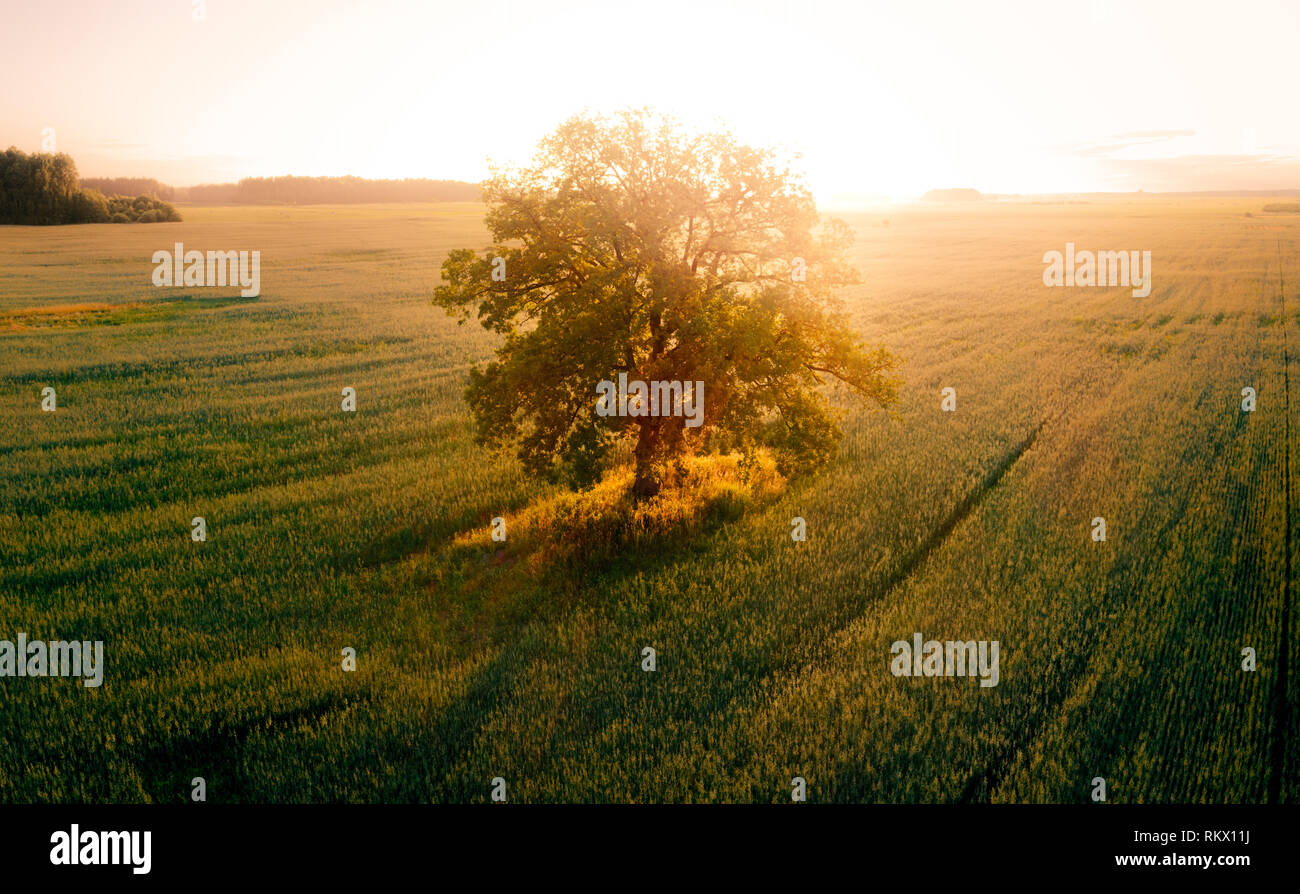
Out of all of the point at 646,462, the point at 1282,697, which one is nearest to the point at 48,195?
the point at 646,462

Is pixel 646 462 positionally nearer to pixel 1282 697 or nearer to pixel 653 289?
pixel 653 289

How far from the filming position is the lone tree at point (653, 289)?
1141 centimetres

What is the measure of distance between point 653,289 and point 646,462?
3.33 metres

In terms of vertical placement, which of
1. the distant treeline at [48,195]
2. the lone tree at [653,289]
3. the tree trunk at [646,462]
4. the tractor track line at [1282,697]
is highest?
the distant treeline at [48,195]

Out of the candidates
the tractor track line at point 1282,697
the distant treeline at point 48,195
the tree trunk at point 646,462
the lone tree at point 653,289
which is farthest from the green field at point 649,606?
the distant treeline at point 48,195

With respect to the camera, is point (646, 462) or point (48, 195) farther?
point (48, 195)

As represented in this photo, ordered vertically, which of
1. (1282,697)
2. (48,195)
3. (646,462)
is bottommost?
(1282,697)

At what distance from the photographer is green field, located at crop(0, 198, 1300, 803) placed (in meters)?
7.07

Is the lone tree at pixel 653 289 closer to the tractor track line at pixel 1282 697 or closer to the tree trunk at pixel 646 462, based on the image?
the tree trunk at pixel 646 462

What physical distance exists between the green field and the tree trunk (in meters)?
1.31

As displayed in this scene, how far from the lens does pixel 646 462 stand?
13227 mm

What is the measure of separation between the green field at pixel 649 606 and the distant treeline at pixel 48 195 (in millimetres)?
108730

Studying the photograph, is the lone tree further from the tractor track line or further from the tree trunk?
the tractor track line

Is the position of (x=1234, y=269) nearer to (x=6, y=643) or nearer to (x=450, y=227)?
(x=6, y=643)
